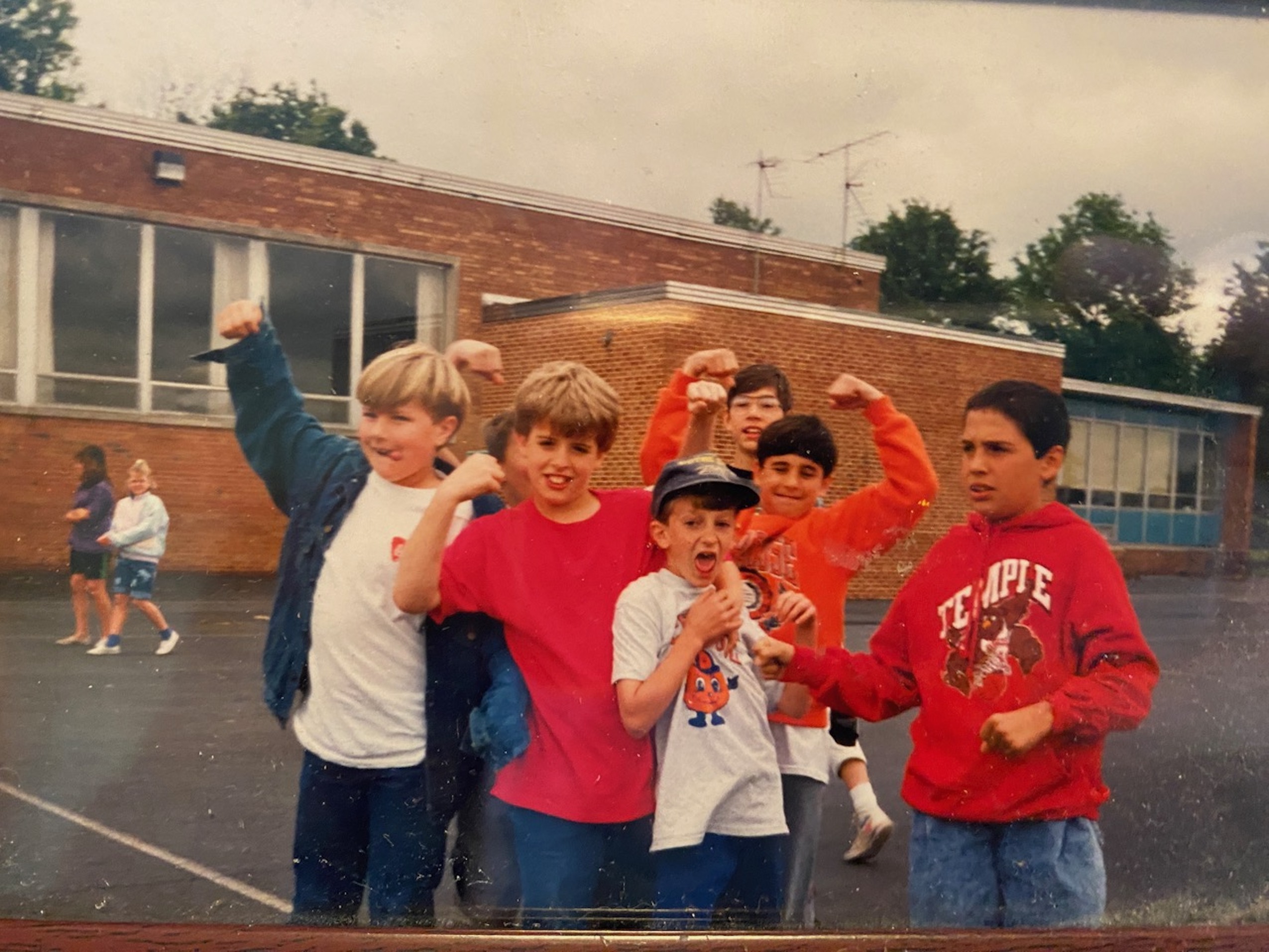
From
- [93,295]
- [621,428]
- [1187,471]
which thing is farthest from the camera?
[1187,471]

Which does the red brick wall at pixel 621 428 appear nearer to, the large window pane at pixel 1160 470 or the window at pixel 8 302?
the window at pixel 8 302

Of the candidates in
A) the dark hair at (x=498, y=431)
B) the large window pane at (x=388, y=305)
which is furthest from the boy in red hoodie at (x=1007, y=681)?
the large window pane at (x=388, y=305)

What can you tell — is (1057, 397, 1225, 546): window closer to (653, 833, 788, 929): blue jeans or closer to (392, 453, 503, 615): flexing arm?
(653, 833, 788, 929): blue jeans

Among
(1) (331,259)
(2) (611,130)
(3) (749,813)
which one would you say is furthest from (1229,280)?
(1) (331,259)

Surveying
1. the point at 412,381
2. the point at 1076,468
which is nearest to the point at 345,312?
Result: the point at 412,381

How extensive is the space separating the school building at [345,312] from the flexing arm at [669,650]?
267 mm

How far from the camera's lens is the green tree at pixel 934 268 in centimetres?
247

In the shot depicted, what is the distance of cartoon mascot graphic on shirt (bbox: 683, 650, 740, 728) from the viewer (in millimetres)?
2291

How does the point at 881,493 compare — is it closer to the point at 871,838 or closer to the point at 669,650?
the point at 669,650

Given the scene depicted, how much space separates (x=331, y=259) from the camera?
2195mm

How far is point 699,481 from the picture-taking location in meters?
2.26

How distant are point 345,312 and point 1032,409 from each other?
4.34ft

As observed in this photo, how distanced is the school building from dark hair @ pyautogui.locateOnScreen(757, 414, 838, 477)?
0.11ft

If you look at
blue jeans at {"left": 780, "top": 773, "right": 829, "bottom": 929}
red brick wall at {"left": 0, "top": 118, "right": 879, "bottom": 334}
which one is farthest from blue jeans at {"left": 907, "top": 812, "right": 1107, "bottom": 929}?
red brick wall at {"left": 0, "top": 118, "right": 879, "bottom": 334}
